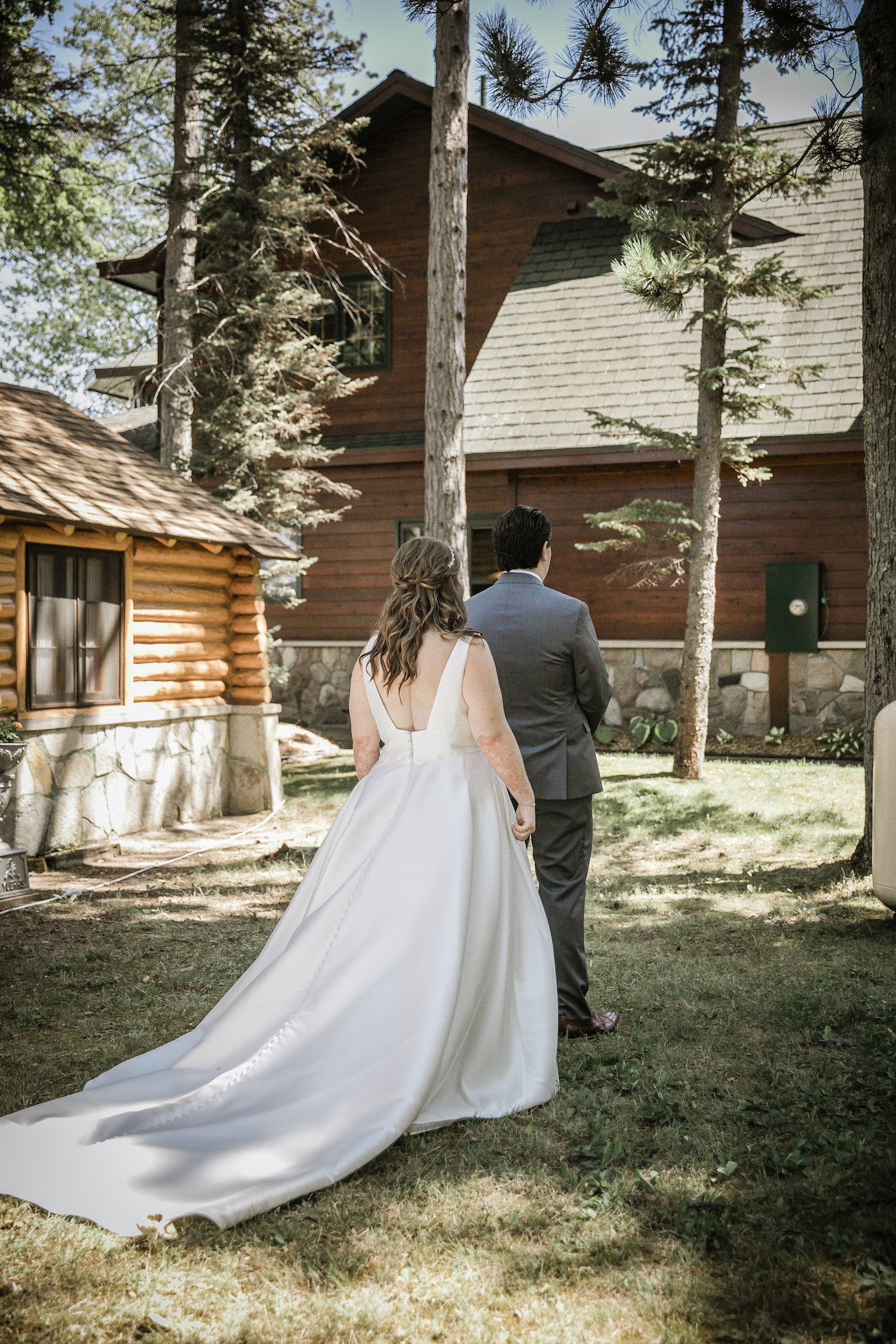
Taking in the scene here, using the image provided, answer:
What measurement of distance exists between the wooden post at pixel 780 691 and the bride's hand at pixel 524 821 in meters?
10.5

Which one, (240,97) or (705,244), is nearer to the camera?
(705,244)

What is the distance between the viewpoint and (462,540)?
9633mm

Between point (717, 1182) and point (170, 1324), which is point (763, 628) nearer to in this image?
point (717, 1182)

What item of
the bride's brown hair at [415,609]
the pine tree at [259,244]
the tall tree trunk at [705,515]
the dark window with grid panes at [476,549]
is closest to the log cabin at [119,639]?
the pine tree at [259,244]

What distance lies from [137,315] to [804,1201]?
3361 centimetres

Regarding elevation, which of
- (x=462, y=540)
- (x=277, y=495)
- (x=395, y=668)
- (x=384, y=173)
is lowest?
(x=395, y=668)

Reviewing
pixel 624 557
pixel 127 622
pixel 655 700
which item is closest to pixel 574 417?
pixel 624 557

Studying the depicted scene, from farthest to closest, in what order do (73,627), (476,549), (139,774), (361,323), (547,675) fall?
(361,323) < (476,549) < (139,774) < (73,627) < (547,675)

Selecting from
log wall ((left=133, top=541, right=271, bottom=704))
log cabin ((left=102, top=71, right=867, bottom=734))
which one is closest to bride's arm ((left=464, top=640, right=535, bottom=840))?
log wall ((left=133, top=541, right=271, bottom=704))

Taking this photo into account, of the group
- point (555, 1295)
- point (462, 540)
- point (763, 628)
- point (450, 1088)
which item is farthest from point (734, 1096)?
point (763, 628)

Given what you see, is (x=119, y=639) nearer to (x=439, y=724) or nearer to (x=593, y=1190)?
(x=439, y=724)

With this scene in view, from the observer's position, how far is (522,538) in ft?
13.9

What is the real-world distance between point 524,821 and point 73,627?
5.94 metres

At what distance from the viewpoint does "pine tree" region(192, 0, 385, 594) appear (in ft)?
43.9
